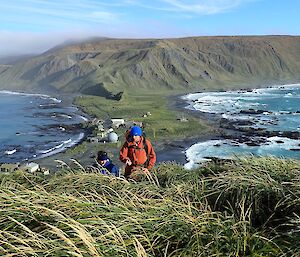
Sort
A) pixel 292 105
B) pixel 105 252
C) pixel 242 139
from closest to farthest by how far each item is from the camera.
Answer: pixel 105 252 < pixel 242 139 < pixel 292 105

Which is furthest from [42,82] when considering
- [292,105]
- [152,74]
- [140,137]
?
[140,137]

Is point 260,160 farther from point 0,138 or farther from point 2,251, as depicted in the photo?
point 0,138

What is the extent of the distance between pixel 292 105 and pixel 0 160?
72.4 metres

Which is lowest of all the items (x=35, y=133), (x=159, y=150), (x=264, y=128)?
(x=35, y=133)

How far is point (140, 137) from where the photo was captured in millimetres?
8188

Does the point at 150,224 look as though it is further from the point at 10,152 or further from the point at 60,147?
the point at 60,147

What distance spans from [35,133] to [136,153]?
183 ft

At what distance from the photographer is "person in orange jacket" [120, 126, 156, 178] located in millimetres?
8156

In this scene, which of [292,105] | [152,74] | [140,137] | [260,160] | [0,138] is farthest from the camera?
[152,74]

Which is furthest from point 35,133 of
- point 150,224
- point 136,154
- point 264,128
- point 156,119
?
point 150,224

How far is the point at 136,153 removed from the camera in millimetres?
8188

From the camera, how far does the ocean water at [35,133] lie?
48228 mm

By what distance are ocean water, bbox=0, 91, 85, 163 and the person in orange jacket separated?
38148mm

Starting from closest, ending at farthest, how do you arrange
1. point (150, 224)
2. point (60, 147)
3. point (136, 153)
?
1. point (150, 224)
2. point (136, 153)
3. point (60, 147)
